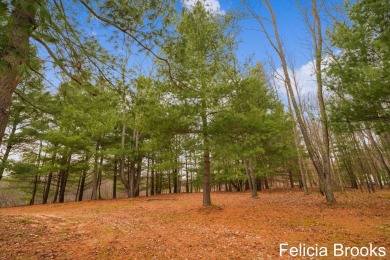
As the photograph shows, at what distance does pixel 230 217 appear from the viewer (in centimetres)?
743

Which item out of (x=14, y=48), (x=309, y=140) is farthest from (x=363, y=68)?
(x=14, y=48)

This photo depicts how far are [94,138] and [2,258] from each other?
13981 mm

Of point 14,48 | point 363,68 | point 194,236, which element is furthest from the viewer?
point 363,68

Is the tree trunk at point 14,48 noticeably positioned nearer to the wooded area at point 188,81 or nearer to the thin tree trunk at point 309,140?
the wooded area at point 188,81

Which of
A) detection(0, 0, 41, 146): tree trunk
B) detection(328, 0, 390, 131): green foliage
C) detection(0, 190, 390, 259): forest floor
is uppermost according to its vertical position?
detection(328, 0, 390, 131): green foliage

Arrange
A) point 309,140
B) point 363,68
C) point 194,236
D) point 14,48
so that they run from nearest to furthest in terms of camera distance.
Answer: point 14,48, point 194,236, point 363,68, point 309,140

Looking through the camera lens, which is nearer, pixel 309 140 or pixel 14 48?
pixel 14 48

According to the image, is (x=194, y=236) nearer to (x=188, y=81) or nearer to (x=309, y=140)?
(x=188, y=81)

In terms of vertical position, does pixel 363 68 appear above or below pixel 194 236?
above

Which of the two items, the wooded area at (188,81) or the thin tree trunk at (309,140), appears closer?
the wooded area at (188,81)

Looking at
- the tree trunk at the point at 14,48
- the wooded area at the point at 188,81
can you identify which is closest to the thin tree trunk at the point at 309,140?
the wooded area at the point at 188,81

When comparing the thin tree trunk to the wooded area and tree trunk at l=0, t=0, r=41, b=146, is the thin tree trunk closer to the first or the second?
the wooded area

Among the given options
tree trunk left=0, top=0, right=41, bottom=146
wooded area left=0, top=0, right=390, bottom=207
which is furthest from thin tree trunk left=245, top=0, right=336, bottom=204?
tree trunk left=0, top=0, right=41, bottom=146

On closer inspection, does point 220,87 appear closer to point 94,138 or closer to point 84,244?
point 84,244
